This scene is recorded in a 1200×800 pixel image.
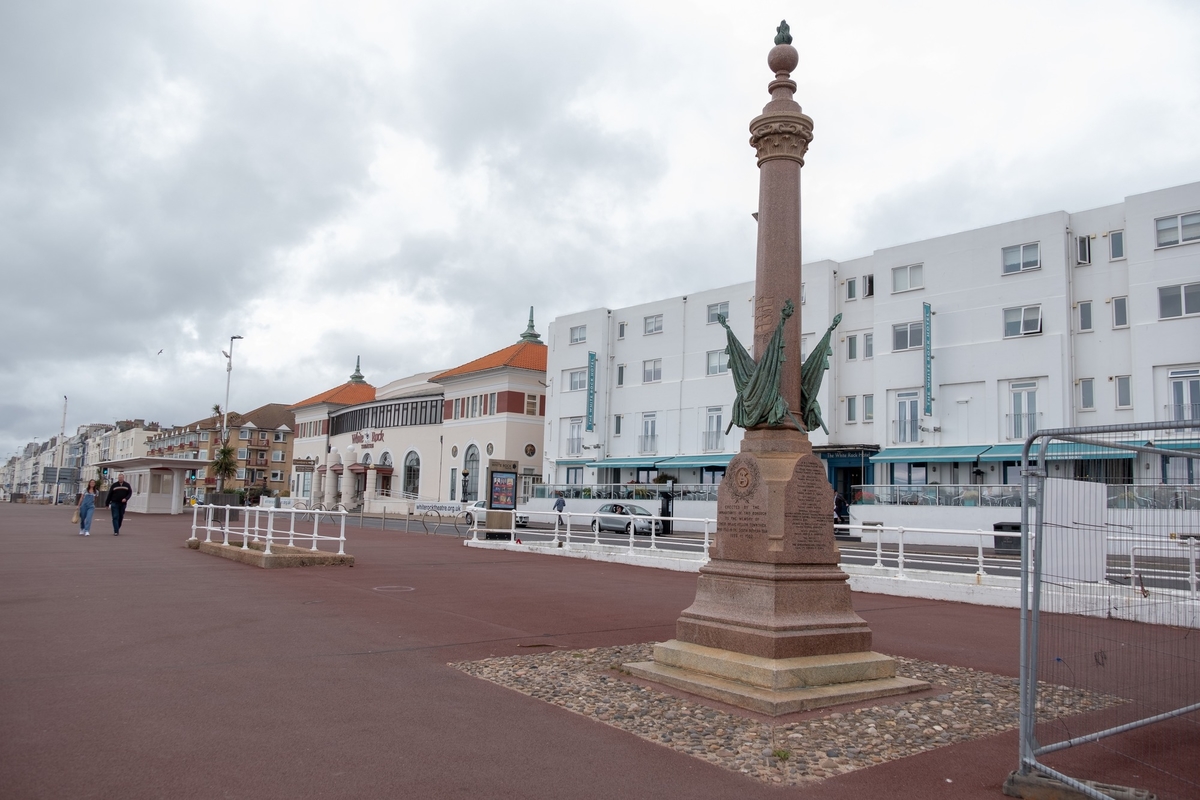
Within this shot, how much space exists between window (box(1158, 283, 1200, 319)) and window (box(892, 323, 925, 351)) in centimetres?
851

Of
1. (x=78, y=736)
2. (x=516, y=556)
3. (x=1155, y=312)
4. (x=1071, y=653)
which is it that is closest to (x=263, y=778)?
(x=78, y=736)

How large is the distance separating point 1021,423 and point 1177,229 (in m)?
8.22

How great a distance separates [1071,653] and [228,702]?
6.54 meters

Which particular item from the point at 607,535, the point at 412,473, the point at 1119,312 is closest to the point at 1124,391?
the point at 1119,312

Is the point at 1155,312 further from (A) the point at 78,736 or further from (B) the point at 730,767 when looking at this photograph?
(A) the point at 78,736

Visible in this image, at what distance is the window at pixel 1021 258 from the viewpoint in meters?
33.1

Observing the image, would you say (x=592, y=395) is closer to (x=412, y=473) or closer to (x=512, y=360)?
(x=512, y=360)

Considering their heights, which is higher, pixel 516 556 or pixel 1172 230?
pixel 1172 230

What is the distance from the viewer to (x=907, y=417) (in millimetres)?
35969

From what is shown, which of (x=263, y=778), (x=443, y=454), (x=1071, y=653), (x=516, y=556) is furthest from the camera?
(x=443, y=454)

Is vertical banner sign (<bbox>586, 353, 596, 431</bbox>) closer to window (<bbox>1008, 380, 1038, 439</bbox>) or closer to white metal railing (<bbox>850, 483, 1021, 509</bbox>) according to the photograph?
white metal railing (<bbox>850, 483, 1021, 509</bbox>)

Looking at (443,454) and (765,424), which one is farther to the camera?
(443,454)

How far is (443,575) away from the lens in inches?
648

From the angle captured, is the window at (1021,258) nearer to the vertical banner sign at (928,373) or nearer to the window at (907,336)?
the vertical banner sign at (928,373)
